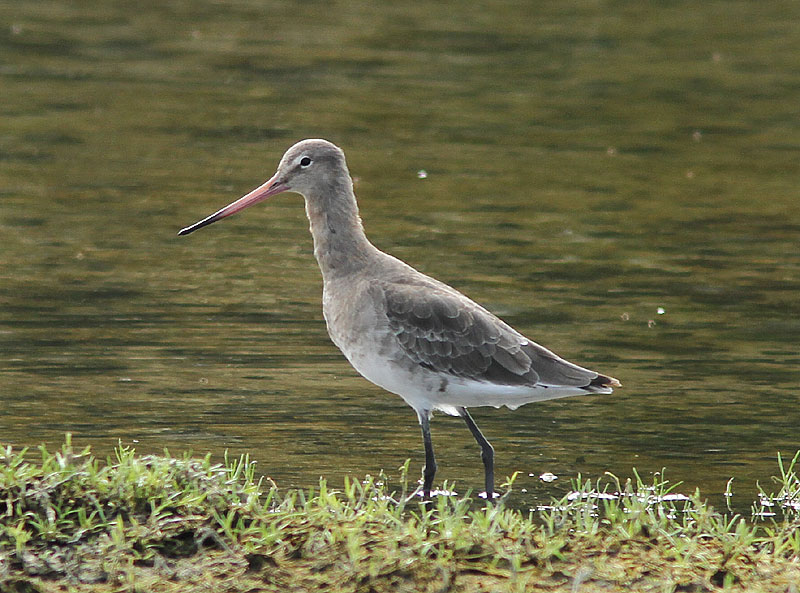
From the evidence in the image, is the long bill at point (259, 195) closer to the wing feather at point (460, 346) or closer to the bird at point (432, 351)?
the bird at point (432, 351)

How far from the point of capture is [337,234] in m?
7.94

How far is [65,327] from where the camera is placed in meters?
10.3

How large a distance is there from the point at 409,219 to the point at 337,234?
588 centimetres

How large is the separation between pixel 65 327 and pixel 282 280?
193 centimetres

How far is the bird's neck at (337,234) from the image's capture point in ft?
25.8

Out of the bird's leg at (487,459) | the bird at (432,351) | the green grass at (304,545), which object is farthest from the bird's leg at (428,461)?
the green grass at (304,545)

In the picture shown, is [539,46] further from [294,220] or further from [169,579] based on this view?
[169,579]

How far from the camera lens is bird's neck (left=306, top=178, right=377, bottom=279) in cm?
786

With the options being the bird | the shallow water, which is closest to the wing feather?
the bird

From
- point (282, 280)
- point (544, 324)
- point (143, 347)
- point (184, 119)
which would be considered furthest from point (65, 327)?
point (184, 119)

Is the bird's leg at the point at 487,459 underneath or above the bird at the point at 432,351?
underneath

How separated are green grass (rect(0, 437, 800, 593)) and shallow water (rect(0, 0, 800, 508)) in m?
1.43

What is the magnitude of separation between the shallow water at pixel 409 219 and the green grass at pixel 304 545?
4.69 feet

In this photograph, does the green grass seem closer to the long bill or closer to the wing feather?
the wing feather
